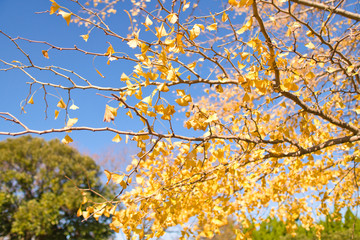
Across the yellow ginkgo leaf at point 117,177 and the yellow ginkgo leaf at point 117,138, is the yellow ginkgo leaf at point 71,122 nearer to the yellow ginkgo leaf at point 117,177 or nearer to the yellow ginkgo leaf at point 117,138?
the yellow ginkgo leaf at point 117,138

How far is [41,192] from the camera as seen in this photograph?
1166 centimetres

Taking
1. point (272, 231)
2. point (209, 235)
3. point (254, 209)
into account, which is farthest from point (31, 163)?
point (209, 235)

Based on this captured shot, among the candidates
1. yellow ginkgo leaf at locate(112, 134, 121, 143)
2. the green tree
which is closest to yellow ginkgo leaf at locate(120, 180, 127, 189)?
yellow ginkgo leaf at locate(112, 134, 121, 143)

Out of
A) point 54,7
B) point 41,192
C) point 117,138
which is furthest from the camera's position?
point 41,192

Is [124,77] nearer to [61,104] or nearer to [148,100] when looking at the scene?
[148,100]

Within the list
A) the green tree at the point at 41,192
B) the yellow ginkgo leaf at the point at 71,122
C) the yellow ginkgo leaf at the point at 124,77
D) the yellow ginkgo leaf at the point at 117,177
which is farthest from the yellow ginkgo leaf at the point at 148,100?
the green tree at the point at 41,192

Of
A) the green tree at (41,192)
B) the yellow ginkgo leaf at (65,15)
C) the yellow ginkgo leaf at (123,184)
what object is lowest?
the yellow ginkgo leaf at (123,184)

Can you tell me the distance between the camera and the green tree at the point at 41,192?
411 inches

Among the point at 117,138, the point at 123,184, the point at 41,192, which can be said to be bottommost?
the point at 123,184

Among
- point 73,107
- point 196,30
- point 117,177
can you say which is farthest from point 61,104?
point 196,30

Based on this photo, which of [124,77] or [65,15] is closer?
[65,15]

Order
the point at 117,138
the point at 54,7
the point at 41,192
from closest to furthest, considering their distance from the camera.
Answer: the point at 54,7 < the point at 117,138 < the point at 41,192

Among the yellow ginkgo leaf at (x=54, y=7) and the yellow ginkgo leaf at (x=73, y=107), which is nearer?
the yellow ginkgo leaf at (x=54, y=7)

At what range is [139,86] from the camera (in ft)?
4.42
